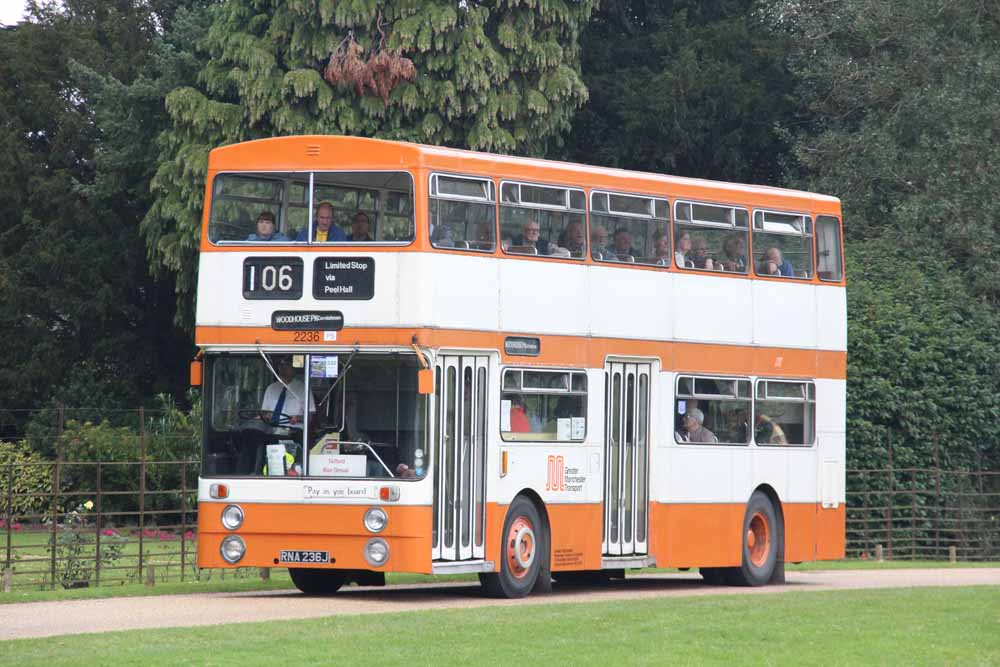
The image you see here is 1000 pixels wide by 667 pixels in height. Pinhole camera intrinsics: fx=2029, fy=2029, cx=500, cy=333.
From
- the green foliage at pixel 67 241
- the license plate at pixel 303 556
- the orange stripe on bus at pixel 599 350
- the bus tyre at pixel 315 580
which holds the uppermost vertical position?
the green foliage at pixel 67 241

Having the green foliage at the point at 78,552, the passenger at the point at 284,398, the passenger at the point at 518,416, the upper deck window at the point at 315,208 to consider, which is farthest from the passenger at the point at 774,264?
the green foliage at the point at 78,552

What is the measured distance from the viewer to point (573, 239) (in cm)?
2275

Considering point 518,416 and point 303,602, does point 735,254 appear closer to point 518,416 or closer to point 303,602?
point 518,416

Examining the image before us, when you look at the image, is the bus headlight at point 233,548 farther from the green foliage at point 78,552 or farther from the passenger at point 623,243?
the passenger at point 623,243

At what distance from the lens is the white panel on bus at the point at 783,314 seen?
1006 inches

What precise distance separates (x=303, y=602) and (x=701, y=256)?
7.06m

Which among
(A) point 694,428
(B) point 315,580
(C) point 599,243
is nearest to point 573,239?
(C) point 599,243

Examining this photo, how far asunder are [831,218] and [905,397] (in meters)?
12.1

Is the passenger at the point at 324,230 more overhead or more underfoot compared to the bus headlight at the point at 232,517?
more overhead

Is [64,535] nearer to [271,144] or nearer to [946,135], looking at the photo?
[271,144]

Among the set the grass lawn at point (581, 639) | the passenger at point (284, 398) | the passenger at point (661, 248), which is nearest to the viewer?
the grass lawn at point (581, 639)

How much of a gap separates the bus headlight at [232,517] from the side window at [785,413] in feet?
25.3

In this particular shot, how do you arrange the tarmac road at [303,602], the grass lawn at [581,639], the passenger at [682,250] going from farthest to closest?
1. the passenger at [682,250]
2. the tarmac road at [303,602]
3. the grass lawn at [581,639]

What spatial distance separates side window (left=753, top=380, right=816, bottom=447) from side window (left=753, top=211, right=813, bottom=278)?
1451 millimetres
